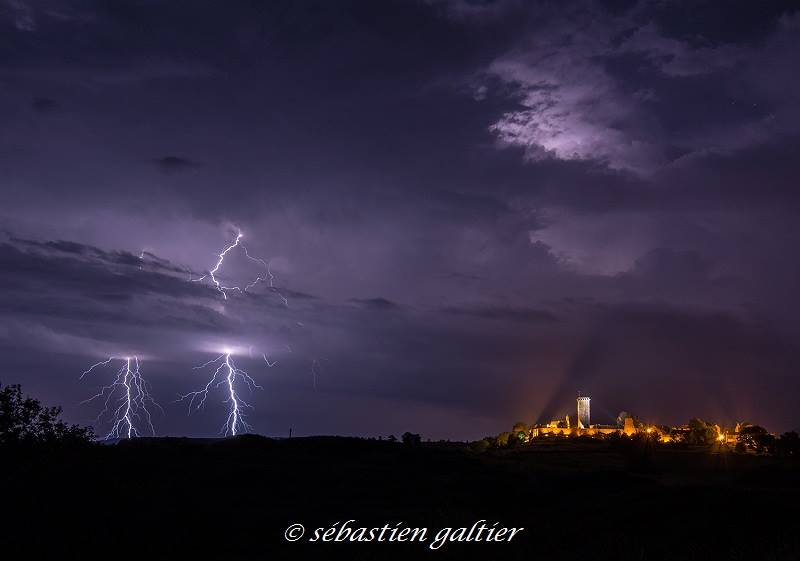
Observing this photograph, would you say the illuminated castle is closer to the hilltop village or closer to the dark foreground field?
the hilltop village

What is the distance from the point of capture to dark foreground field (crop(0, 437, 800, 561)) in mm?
18641

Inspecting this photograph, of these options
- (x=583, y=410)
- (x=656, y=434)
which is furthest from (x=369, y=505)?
(x=583, y=410)

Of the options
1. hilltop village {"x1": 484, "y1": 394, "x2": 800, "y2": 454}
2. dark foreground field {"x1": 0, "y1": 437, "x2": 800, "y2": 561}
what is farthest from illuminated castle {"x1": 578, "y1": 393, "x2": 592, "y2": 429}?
dark foreground field {"x1": 0, "y1": 437, "x2": 800, "y2": 561}

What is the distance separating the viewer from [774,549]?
565 inches

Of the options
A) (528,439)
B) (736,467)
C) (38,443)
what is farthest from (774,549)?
(528,439)

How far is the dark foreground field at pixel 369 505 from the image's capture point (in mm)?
18641

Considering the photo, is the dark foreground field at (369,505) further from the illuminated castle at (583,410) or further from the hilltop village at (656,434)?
the illuminated castle at (583,410)

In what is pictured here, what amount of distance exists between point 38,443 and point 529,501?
862 inches

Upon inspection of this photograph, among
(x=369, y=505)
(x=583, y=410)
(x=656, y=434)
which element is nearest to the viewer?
(x=369, y=505)

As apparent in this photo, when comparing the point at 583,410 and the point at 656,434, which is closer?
the point at 656,434

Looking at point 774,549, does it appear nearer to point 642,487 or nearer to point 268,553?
point 268,553

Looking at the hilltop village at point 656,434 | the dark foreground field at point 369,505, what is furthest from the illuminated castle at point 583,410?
the dark foreground field at point 369,505

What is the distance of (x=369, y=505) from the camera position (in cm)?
2931

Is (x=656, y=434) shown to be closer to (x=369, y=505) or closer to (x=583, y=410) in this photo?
(x=583, y=410)
